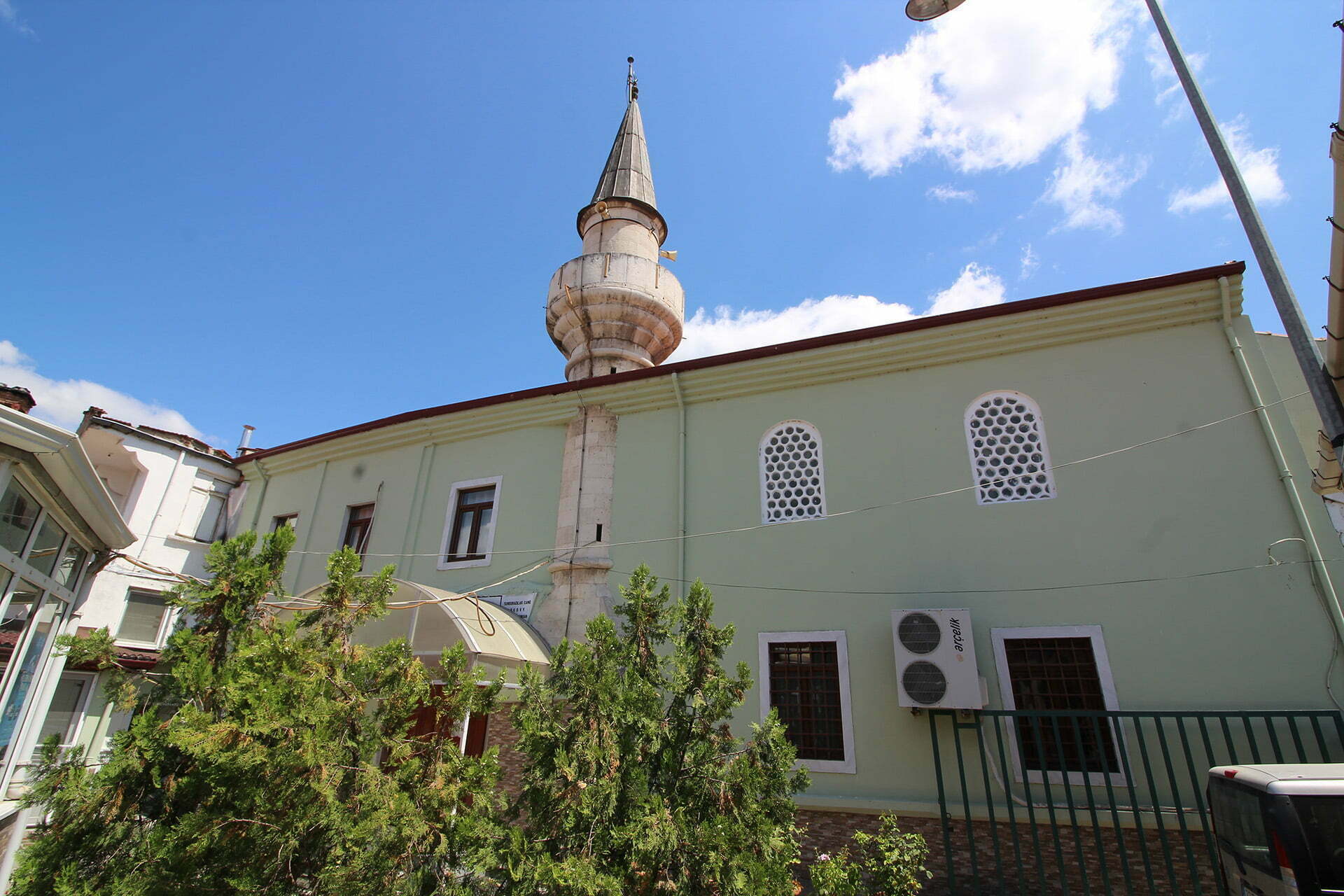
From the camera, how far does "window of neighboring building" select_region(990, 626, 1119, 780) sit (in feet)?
20.1

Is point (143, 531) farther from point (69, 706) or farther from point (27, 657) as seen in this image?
point (27, 657)

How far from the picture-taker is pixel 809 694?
23.7ft

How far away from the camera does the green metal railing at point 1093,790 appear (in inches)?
209

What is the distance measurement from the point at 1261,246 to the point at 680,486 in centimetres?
597

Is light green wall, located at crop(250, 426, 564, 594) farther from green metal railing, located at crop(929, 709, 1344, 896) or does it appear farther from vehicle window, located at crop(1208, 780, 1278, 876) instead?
vehicle window, located at crop(1208, 780, 1278, 876)

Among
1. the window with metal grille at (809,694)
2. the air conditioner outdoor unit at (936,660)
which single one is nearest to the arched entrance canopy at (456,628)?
the window with metal grille at (809,694)

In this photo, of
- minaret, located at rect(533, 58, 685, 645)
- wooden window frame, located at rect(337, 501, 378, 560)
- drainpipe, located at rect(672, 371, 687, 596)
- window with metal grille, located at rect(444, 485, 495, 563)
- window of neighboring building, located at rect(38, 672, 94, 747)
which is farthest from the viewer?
window of neighboring building, located at rect(38, 672, 94, 747)

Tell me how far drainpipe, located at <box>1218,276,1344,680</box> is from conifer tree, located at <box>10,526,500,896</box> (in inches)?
270

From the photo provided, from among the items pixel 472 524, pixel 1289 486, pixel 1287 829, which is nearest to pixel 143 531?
pixel 472 524

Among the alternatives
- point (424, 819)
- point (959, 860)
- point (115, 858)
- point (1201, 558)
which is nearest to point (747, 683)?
point (424, 819)

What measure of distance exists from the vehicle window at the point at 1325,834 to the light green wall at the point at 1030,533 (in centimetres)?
241

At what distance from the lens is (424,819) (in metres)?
3.36

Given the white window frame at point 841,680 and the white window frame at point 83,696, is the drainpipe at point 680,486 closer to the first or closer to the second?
the white window frame at point 841,680

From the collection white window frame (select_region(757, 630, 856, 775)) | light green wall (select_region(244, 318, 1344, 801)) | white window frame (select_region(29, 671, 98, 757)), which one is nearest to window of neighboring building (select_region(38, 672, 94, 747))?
white window frame (select_region(29, 671, 98, 757))
